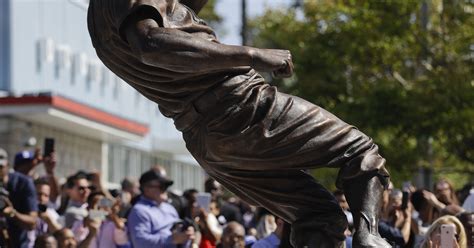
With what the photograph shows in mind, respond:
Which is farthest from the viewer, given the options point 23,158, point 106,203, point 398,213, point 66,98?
point 66,98

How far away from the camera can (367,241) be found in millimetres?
6898

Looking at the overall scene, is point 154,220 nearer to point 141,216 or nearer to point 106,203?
point 141,216

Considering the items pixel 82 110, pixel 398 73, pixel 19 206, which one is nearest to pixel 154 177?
pixel 19 206

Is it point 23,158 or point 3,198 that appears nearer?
point 3,198

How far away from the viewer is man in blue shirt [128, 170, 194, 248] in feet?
41.7

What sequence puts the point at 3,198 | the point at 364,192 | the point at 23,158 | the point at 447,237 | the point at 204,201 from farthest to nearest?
the point at 23,158
the point at 204,201
the point at 3,198
the point at 447,237
the point at 364,192

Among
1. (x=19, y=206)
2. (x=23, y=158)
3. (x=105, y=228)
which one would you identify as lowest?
(x=105, y=228)

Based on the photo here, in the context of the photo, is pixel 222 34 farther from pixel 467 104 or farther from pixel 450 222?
pixel 450 222

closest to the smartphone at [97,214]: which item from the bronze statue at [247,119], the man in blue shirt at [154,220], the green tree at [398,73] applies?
the man in blue shirt at [154,220]

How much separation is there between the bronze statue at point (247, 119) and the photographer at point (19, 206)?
5527 mm

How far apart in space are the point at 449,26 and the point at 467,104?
2.01 metres

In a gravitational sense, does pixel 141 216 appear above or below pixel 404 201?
below

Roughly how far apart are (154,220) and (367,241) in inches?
244

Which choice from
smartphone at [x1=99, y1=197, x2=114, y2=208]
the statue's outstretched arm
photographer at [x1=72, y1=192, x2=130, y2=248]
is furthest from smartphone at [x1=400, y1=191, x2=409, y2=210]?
the statue's outstretched arm
